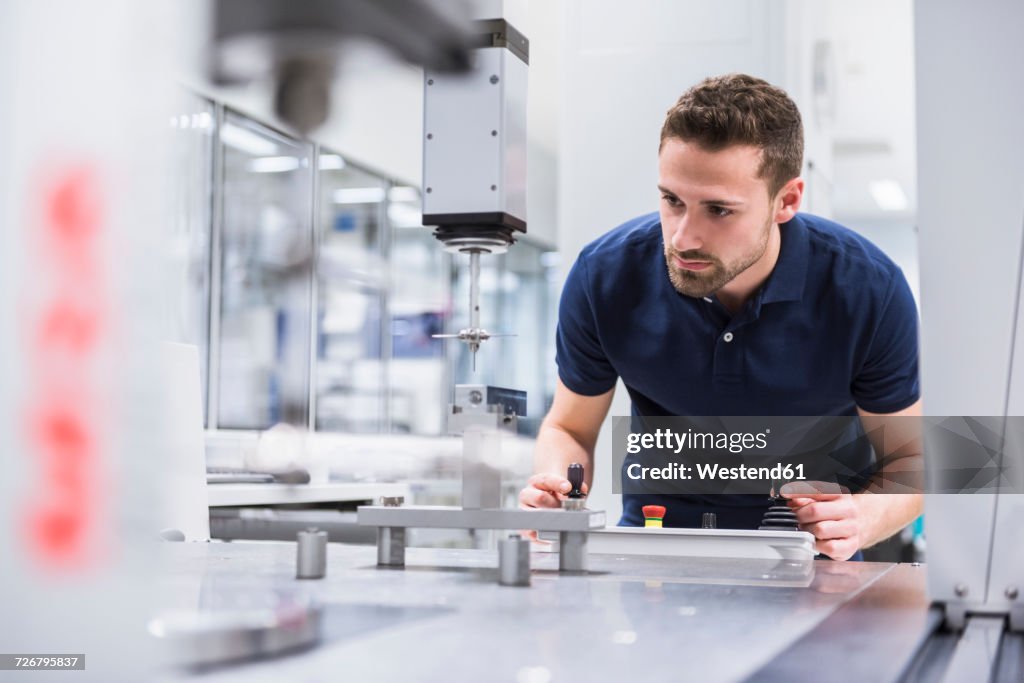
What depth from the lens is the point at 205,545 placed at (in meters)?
1.10

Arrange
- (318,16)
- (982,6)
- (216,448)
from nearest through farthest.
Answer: (318,16) < (982,6) < (216,448)

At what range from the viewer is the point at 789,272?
67.7 inches

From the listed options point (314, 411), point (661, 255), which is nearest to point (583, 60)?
point (661, 255)

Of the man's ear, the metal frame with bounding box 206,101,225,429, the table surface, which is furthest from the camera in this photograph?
the metal frame with bounding box 206,101,225,429

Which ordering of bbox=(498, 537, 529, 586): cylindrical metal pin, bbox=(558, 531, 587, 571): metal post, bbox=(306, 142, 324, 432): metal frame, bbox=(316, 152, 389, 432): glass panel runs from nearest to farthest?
bbox=(498, 537, 529, 586): cylindrical metal pin < bbox=(558, 531, 587, 571): metal post < bbox=(306, 142, 324, 432): metal frame < bbox=(316, 152, 389, 432): glass panel

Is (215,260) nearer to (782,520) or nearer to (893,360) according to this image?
(893,360)

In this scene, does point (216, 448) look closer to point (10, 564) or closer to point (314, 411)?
point (314, 411)

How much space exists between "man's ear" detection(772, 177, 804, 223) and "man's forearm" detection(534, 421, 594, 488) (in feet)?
1.74

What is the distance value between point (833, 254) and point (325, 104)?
131 cm

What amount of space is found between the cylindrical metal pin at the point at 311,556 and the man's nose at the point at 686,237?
39.2 inches

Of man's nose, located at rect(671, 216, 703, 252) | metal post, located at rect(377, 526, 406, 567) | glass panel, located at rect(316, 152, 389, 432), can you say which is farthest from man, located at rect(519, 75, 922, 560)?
glass panel, located at rect(316, 152, 389, 432)

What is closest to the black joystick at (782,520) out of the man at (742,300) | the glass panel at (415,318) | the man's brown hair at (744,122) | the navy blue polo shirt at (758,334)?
the man at (742,300)

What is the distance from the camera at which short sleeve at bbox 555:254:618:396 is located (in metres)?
1.86

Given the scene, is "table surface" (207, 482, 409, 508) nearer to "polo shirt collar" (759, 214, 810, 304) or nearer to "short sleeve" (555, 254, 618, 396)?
"short sleeve" (555, 254, 618, 396)
